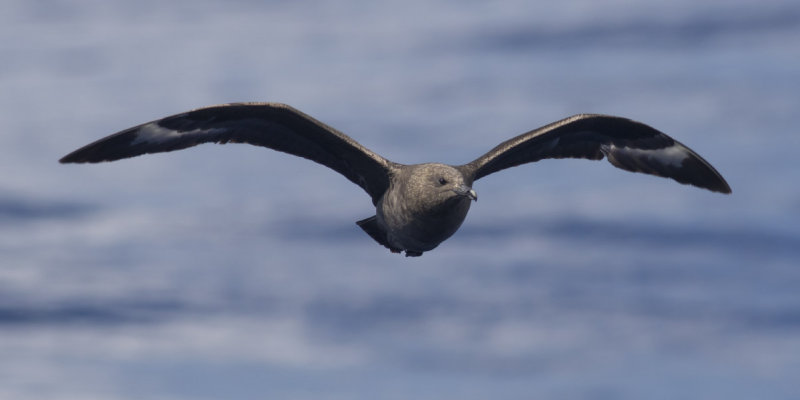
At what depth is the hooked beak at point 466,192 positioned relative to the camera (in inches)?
435

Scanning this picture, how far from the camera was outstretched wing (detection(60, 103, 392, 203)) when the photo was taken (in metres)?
11.8

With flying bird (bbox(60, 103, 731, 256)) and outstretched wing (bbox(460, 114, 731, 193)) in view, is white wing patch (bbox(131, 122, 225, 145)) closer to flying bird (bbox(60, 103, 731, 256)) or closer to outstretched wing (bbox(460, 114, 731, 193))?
flying bird (bbox(60, 103, 731, 256))

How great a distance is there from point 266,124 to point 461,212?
257 cm

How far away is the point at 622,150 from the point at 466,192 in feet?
11.3

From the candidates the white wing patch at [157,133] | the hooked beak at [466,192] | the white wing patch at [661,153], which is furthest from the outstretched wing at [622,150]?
the white wing patch at [157,133]

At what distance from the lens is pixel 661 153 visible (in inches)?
545

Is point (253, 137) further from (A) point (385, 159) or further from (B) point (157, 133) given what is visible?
(A) point (385, 159)

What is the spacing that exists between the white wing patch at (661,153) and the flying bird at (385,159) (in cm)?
3

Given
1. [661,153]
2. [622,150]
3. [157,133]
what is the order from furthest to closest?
[661,153]
[622,150]
[157,133]

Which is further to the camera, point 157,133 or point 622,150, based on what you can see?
point 622,150

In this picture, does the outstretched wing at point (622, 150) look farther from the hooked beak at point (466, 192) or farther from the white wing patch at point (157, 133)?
the white wing patch at point (157, 133)

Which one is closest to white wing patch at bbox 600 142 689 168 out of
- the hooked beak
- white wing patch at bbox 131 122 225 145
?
the hooked beak

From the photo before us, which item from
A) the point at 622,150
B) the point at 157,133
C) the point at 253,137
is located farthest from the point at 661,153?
the point at 157,133

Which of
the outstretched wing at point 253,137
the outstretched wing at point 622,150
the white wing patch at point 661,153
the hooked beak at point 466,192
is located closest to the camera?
the hooked beak at point 466,192
